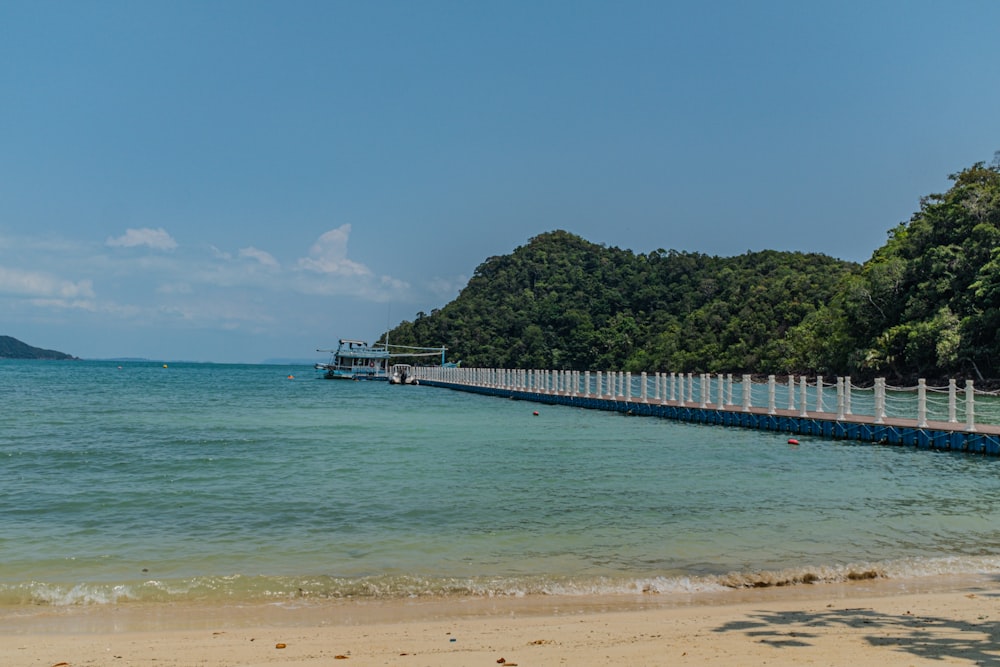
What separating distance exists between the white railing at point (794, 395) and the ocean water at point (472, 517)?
2.26m

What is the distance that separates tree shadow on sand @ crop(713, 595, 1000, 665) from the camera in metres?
6.38

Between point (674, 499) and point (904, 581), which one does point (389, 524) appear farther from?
point (904, 581)

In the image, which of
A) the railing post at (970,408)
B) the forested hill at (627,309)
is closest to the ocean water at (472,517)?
the railing post at (970,408)

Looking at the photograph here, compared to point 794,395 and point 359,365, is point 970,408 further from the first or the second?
point 359,365

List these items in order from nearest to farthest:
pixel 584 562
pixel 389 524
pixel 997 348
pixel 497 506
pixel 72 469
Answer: pixel 584 562 → pixel 389 524 → pixel 497 506 → pixel 72 469 → pixel 997 348

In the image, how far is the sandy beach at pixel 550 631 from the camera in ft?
21.4

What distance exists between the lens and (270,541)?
11852 millimetres

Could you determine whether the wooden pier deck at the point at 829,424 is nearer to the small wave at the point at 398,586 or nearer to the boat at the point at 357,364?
the small wave at the point at 398,586

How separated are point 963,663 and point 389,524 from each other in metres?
8.68

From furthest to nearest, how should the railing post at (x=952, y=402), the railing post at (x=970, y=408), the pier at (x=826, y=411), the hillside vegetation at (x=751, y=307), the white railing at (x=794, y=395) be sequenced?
1. the hillside vegetation at (x=751, y=307)
2. the white railing at (x=794, y=395)
3. the railing post at (x=952, y=402)
4. the pier at (x=826, y=411)
5. the railing post at (x=970, y=408)

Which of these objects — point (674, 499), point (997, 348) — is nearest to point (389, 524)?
point (674, 499)

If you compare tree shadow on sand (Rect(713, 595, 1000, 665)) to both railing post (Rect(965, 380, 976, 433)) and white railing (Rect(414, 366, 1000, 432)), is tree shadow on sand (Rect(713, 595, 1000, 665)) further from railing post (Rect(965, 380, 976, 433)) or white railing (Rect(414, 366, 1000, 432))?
railing post (Rect(965, 380, 976, 433))

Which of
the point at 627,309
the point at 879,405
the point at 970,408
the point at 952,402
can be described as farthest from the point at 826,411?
the point at 627,309

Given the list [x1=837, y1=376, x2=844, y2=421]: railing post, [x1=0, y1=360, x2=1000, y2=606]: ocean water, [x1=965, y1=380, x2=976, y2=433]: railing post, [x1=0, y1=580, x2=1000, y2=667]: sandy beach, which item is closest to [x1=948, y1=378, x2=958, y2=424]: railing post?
[x1=965, y1=380, x2=976, y2=433]: railing post
